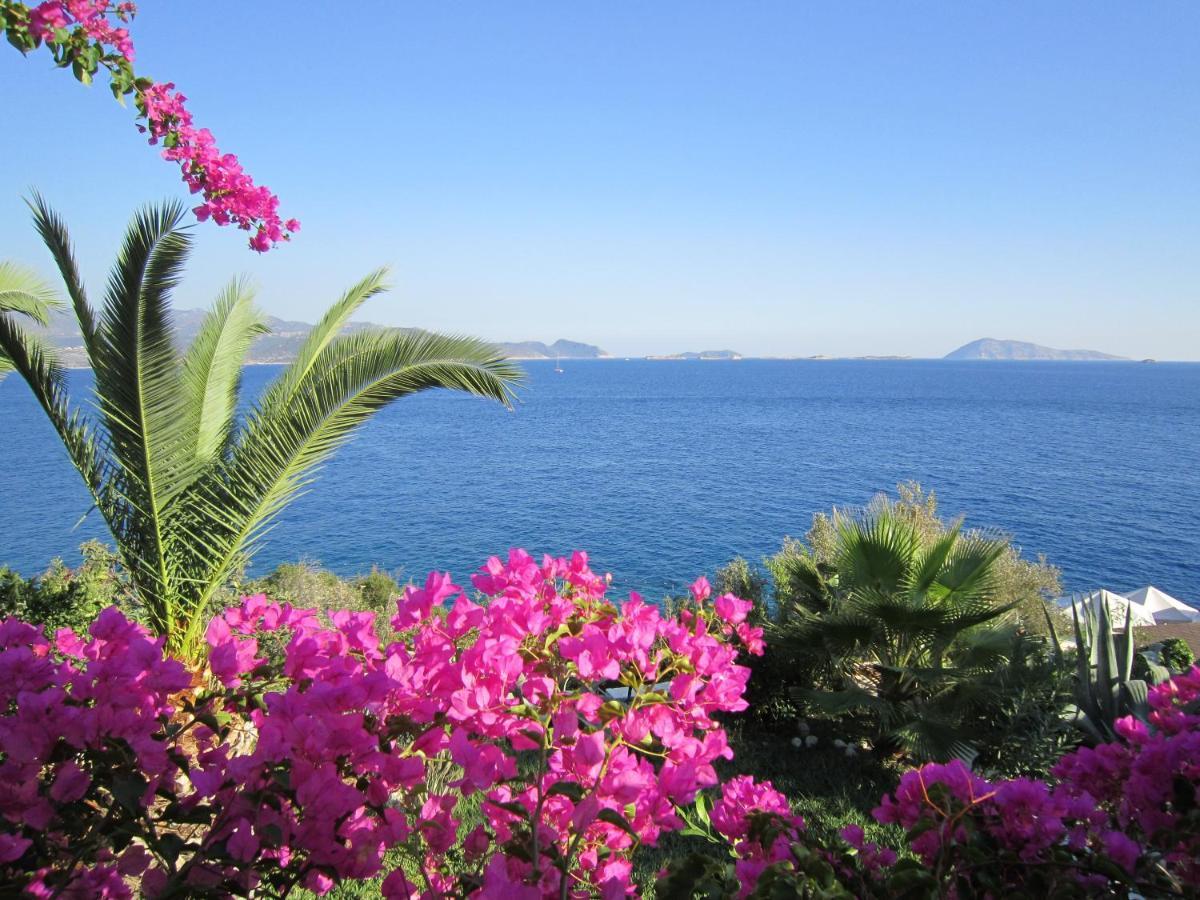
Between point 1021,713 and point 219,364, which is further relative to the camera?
point 219,364

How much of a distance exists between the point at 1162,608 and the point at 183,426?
1755 cm

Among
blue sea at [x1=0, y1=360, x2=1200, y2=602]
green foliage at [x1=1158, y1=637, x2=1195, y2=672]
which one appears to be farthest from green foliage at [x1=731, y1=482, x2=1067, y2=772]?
blue sea at [x1=0, y1=360, x2=1200, y2=602]

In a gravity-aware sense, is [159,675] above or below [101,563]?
above

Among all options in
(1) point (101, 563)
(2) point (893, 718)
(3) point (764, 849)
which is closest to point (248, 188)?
(3) point (764, 849)

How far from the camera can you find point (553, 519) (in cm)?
3045

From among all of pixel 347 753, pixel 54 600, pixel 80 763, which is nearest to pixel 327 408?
pixel 54 600

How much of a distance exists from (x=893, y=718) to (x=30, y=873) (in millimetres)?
5460

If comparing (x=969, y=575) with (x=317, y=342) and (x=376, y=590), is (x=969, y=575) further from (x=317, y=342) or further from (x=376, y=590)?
(x=376, y=590)

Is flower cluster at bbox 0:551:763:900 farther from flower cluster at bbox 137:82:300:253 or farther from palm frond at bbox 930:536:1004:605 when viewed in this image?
palm frond at bbox 930:536:1004:605

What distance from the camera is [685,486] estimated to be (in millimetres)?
37219

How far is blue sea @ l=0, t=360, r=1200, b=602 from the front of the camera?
25906 millimetres

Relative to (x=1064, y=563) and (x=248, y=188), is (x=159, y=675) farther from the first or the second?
(x=1064, y=563)

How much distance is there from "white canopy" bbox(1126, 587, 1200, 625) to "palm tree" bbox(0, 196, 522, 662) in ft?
50.0

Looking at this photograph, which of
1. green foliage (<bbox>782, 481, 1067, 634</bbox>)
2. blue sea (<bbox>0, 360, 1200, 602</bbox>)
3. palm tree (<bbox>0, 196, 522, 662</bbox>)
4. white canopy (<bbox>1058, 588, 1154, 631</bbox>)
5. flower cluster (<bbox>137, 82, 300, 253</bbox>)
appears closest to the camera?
flower cluster (<bbox>137, 82, 300, 253</bbox>)
